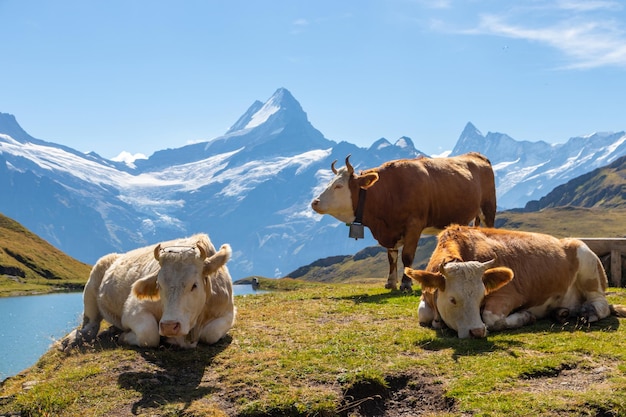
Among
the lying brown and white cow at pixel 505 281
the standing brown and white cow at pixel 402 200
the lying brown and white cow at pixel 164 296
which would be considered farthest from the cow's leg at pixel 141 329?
the standing brown and white cow at pixel 402 200

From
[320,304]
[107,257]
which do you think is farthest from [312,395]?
[320,304]

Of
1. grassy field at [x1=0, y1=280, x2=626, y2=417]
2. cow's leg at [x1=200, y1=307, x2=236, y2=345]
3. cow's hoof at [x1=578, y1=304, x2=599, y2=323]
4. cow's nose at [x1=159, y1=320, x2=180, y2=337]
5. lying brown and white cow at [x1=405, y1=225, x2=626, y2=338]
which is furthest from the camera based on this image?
cow's hoof at [x1=578, y1=304, x2=599, y2=323]

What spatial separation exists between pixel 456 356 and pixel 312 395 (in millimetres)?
2726

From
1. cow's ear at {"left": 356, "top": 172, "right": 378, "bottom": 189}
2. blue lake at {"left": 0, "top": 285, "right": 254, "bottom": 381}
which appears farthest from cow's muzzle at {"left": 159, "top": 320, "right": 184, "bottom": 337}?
cow's ear at {"left": 356, "top": 172, "right": 378, "bottom": 189}

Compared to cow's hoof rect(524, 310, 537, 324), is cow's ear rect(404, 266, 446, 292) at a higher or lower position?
higher

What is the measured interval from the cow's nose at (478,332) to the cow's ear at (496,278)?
0.80 metres

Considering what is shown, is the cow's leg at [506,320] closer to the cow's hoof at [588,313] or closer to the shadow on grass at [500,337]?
the shadow on grass at [500,337]

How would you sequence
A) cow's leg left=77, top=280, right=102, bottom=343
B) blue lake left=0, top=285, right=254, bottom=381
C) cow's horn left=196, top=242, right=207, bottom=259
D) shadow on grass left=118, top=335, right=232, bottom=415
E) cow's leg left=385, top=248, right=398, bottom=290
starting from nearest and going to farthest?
shadow on grass left=118, top=335, right=232, bottom=415
cow's horn left=196, top=242, right=207, bottom=259
cow's leg left=77, top=280, right=102, bottom=343
cow's leg left=385, top=248, right=398, bottom=290
blue lake left=0, top=285, right=254, bottom=381

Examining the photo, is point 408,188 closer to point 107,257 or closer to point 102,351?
point 107,257

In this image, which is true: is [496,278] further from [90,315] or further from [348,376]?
[90,315]

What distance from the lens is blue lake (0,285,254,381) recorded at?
125 feet

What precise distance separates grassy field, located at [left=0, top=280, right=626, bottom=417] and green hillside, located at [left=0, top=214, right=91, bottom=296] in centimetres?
14140

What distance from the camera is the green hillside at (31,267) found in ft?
496

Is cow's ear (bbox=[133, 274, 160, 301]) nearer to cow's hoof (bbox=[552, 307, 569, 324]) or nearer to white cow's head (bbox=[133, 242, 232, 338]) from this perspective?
white cow's head (bbox=[133, 242, 232, 338])
